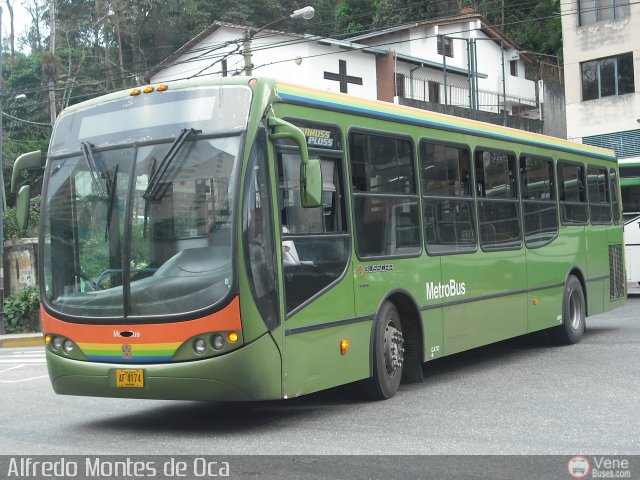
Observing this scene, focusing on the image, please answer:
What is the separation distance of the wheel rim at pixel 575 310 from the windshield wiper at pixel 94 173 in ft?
28.0

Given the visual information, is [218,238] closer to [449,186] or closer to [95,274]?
[95,274]

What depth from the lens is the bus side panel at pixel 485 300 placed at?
11.3m

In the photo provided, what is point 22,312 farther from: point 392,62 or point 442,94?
point 442,94

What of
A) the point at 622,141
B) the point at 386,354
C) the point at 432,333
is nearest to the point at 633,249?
the point at 622,141

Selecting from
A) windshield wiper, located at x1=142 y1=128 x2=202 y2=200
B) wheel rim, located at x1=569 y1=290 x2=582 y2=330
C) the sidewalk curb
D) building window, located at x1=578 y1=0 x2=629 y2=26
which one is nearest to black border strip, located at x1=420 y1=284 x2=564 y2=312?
wheel rim, located at x1=569 y1=290 x2=582 y2=330

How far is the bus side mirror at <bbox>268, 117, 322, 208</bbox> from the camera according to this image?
26.8 ft

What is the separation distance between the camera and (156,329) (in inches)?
319

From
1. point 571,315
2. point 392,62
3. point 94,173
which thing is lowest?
point 571,315

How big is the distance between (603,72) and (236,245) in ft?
112

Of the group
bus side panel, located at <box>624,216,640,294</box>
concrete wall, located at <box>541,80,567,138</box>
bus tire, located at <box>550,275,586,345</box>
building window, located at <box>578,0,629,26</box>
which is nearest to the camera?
bus tire, located at <box>550,275,586,345</box>

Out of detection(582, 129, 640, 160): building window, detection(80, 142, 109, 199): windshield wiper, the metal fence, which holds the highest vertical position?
the metal fence

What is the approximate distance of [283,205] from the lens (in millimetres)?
8500

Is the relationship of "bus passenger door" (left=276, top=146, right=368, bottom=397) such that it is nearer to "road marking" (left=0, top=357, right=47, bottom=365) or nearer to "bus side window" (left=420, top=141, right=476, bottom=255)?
"bus side window" (left=420, top=141, right=476, bottom=255)

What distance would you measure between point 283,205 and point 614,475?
11.9 feet
